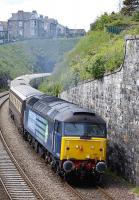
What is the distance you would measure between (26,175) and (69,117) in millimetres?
3285

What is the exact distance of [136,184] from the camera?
718 inches

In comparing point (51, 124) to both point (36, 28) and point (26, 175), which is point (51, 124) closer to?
point (26, 175)

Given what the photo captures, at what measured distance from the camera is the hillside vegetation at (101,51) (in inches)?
898

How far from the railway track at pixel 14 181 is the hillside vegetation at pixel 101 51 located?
594 centimetres

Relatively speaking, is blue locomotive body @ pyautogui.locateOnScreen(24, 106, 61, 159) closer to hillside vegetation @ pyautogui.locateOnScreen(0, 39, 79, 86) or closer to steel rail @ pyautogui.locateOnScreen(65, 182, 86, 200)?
steel rail @ pyautogui.locateOnScreen(65, 182, 86, 200)

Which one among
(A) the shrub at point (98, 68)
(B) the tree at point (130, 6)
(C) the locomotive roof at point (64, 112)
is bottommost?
(C) the locomotive roof at point (64, 112)

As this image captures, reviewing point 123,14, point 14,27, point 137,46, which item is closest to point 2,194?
point 137,46

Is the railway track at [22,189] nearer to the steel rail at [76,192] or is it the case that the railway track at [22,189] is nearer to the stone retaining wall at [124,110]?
the steel rail at [76,192]

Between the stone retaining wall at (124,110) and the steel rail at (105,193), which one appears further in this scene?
the stone retaining wall at (124,110)

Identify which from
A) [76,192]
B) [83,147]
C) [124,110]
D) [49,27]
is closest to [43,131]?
[83,147]

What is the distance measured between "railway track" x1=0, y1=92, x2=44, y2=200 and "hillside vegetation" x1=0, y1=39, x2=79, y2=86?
2824 inches

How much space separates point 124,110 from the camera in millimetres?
19328

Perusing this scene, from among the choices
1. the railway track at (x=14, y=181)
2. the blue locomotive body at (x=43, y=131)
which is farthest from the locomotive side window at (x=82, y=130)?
the railway track at (x=14, y=181)

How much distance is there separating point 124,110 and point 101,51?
9.12 m
